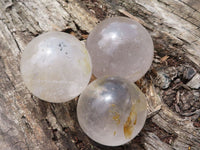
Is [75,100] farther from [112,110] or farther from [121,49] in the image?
[121,49]

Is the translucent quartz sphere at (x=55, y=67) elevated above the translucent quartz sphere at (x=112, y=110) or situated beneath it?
elevated above

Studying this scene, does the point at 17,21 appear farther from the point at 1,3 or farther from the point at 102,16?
the point at 102,16

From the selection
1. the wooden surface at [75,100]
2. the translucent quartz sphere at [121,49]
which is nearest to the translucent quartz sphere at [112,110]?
the translucent quartz sphere at [121,49]

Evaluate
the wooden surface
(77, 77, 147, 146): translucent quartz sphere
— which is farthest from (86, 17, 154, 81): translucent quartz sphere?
the wooden surface

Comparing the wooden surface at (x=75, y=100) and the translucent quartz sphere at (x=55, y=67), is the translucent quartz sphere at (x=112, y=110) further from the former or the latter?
the wooden surface at (x=75, y=100)

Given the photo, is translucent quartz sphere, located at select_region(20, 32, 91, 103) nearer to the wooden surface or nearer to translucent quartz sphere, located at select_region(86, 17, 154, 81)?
translucent quartz sphere, located at select_region(86, 17, 154, 81)

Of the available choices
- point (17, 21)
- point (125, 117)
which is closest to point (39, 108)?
point (125, 117)
